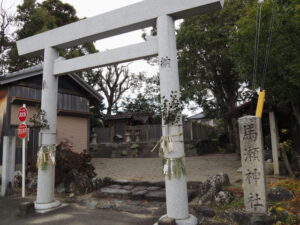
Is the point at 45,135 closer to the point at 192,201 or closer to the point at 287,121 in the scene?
the point at 192,201

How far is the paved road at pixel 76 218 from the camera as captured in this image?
15.8 feet

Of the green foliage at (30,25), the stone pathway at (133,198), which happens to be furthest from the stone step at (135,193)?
the green foliage at (30,25)

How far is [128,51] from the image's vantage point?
5.16 metres

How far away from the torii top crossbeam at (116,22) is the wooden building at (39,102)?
3.99 metres

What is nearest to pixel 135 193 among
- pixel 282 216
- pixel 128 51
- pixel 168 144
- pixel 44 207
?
pixel 44 207

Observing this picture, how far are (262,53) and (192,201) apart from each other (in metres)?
4.84

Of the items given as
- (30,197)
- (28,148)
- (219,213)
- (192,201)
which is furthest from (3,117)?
(219,213)

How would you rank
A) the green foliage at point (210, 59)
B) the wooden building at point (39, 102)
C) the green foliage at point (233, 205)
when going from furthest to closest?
the green foliage at point (210, 59)
the wooden building at point (39, 102)
the green foliage at point (233, 205)

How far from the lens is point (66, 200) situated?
6.66 meters

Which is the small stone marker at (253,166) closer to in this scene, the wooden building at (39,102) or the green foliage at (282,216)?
the green foliage at (282,216)

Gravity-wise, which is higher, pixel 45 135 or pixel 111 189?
pixel 45 135

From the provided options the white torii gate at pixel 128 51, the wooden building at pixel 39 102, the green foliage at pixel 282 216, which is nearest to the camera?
the green foliage at pixel 282 216

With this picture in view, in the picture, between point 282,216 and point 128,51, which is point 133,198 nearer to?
point 282,216

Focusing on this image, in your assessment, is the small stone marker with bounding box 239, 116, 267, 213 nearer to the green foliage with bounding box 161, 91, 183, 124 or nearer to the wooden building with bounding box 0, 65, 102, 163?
the green foliage with bounding box 161, 91, 183, 124
